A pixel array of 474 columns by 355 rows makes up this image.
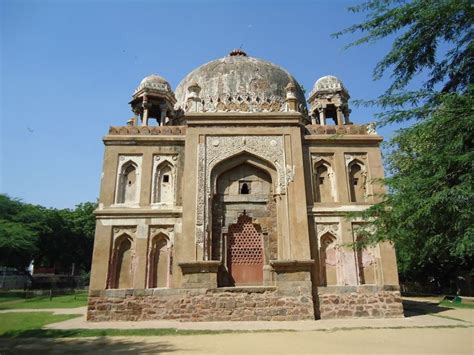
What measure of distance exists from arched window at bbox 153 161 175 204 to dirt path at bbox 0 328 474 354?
5.44 metres

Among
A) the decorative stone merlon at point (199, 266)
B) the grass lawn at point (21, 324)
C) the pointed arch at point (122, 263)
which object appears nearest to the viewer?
the grass lawn at point (21, 324)

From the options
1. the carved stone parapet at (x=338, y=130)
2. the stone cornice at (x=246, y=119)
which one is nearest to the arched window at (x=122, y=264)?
the stone cornice at (x=246, y=119)

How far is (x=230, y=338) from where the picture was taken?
7.51 meters

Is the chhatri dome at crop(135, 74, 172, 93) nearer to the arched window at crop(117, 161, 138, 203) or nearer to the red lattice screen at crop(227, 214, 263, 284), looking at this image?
the arched window at crop(117, 161, 138, 203)

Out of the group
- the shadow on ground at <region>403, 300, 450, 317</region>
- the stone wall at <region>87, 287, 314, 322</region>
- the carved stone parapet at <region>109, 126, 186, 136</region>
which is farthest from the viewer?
the carved stone parapet at <region>109, 126, 186, 136</region>

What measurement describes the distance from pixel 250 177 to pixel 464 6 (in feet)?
28.3

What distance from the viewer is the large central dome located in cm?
1591

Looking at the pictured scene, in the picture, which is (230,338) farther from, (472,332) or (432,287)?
(432,287)

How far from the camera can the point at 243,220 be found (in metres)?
12.3

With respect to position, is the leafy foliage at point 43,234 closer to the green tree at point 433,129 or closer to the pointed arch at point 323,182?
the pointed arch at point 323,182

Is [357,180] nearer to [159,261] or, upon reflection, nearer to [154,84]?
[159,261]

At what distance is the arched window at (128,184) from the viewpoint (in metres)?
12.4

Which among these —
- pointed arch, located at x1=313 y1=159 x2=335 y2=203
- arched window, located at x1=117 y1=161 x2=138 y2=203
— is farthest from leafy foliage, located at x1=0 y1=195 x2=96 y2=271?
pointed arch, located at x1=313 y1=159 x2=335 y2=203

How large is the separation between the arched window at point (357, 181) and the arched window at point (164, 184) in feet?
22.1
